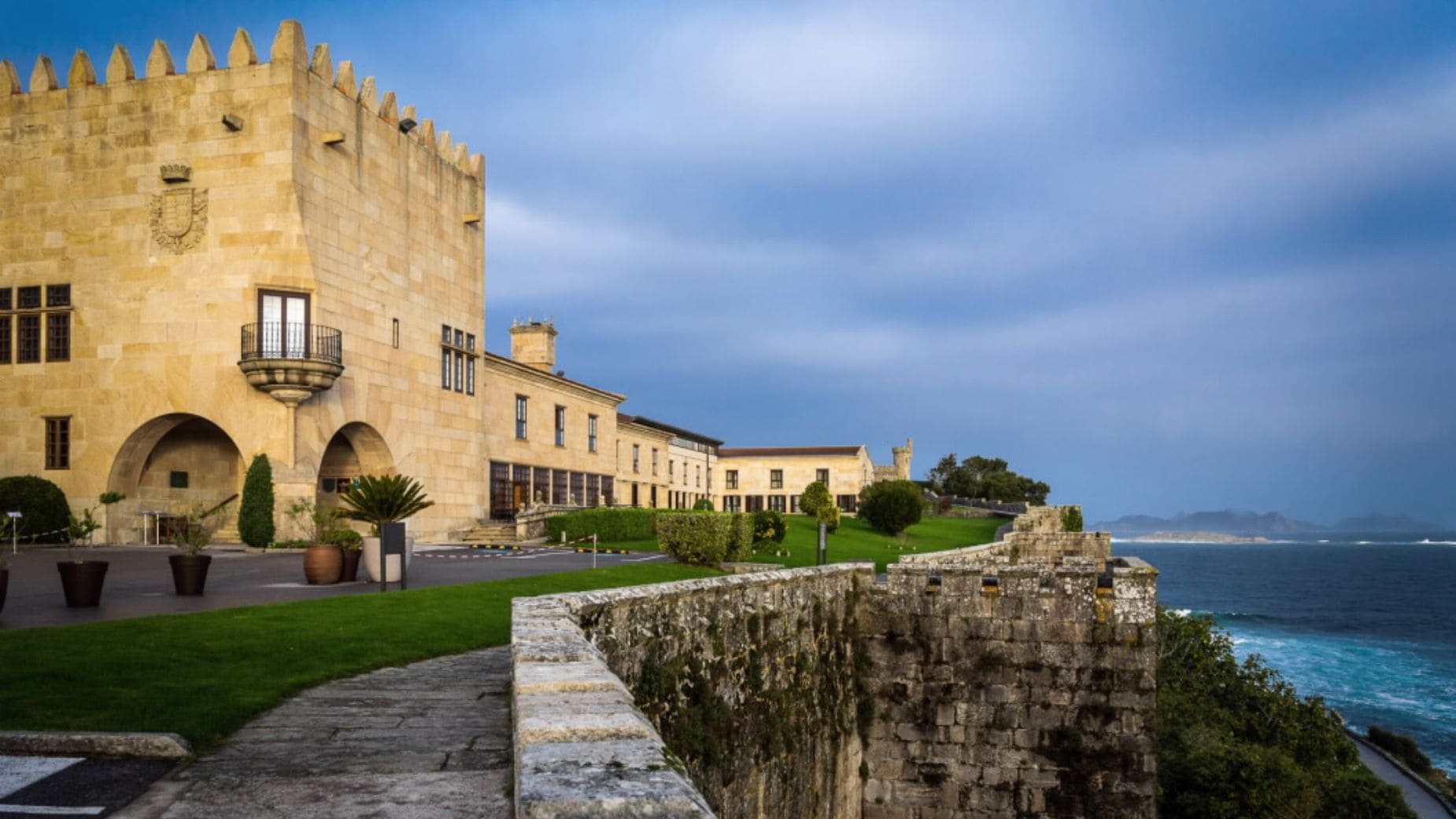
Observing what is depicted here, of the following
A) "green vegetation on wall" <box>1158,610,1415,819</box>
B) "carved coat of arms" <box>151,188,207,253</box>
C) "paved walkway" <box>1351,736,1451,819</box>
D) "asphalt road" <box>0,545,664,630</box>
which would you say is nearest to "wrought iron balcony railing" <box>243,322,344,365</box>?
"carved coat of arms" <box>151,188,207,253</box>

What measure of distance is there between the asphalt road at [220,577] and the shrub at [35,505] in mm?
1335

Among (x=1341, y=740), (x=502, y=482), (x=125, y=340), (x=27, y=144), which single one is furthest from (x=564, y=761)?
(x=502, y=482)

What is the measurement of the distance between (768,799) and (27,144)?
32677mm

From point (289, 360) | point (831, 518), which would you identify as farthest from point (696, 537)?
point (831, 518)

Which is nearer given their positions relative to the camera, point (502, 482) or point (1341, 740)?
point (1341, 740)

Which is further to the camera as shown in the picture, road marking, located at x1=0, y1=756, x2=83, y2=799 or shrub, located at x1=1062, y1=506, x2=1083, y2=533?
shrub, located at x1=1062, y1=506, x2=1083, y2=533

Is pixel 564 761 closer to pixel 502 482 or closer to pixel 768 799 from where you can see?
pixel 768 799

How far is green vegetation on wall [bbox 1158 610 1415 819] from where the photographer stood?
736 inches

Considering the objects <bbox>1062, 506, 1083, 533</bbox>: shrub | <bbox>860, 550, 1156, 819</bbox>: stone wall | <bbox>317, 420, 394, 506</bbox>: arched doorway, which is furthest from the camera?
<bbox>1062, 506, 1083, 533</bbox>: shrub

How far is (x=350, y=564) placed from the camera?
61.7ft

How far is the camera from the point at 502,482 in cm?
4256

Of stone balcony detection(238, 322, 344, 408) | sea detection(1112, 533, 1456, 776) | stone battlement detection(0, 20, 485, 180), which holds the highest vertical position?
stone battlement detection(0, 20, 485, 180)

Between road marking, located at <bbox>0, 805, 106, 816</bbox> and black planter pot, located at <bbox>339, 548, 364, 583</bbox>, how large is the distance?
14669 millimetres

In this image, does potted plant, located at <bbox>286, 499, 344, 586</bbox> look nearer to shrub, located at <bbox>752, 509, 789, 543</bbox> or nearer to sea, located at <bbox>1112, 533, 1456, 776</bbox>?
shrub, located at <bbox>752, 509, 789, 543</bbox>
